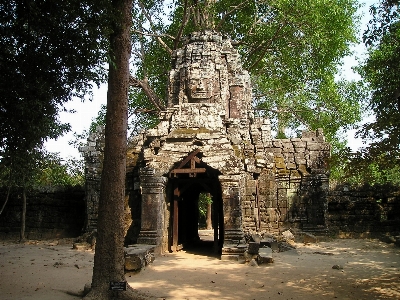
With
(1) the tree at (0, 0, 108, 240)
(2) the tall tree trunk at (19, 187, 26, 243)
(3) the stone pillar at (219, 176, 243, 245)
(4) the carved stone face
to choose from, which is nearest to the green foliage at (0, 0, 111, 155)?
(1) the tree at (0, 0, 108, 240)

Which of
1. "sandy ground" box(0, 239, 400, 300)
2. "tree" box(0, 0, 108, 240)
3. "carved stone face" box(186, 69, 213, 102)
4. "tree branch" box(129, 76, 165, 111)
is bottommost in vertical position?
"sandy ground" box(0, 239, 400, 300)

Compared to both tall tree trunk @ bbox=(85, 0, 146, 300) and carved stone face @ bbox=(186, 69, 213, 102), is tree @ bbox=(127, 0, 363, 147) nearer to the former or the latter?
carved stone face @ bbox=(186, 69, 213, 102)

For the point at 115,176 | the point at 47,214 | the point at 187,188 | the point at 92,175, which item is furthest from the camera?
the point at 47,214

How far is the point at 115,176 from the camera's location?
5.99m

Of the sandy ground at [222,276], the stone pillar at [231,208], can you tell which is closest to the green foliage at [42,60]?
the sandy ground at [222,276]

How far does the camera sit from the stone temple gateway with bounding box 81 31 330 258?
10625 millimetres

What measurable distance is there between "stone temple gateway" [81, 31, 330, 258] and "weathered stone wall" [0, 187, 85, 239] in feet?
5.99

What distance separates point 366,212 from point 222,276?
8.89m

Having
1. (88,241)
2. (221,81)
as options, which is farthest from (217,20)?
(88,241)

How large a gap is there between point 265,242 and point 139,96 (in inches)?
597

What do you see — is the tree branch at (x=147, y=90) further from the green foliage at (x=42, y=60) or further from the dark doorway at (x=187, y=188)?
the green foliage at (x=42, y=60)

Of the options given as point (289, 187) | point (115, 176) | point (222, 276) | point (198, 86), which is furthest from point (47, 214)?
point (115, 176)

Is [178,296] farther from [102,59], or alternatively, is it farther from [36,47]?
[36,47]

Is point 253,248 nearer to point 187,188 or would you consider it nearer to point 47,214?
point 187,188
